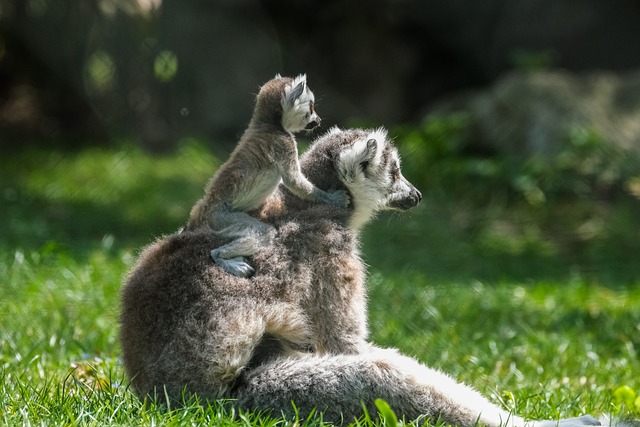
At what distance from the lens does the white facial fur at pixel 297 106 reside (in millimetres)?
4270

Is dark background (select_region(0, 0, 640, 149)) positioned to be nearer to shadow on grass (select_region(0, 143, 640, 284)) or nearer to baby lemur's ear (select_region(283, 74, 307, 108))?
shadow on grass (select_region(0, 143, 640, 284))

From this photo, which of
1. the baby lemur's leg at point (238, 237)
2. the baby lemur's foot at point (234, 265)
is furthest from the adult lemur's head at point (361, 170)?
the baby lemur's foot at point (234, 265)

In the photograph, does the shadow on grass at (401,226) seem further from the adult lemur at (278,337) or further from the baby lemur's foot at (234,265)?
the baby lemur's foot at (234,265)

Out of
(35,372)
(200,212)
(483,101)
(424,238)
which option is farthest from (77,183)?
(200,212)

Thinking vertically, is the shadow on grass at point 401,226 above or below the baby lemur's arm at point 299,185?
above

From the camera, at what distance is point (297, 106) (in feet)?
14.1

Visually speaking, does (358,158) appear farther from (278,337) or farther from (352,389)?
(352,389)

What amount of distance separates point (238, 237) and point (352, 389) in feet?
2.45

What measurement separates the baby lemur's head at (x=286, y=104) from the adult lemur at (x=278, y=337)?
525 millimetres

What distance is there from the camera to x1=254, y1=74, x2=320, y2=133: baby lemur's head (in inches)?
168

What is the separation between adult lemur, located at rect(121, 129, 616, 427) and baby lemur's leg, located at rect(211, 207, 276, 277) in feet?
0.13

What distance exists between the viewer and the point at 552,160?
10945 millimetres

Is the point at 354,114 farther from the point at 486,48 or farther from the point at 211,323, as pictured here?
the point at 211,323

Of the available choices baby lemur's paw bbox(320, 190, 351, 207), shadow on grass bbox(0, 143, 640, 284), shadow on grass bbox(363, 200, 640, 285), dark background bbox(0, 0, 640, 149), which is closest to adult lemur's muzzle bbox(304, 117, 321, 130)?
baby lemur's paw bbox(320, 190, 351, 207)
